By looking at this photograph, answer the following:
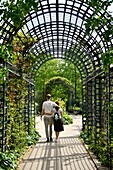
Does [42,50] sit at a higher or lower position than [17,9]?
higher

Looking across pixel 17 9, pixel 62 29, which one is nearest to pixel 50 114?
pixel 62 29

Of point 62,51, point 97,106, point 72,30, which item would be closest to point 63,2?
point 72,30

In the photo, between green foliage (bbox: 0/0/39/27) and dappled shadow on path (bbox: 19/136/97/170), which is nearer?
green foliage (bbox: 0/0/39/27)

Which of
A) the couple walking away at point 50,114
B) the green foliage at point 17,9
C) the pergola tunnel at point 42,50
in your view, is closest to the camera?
the green foliage at point 17,9

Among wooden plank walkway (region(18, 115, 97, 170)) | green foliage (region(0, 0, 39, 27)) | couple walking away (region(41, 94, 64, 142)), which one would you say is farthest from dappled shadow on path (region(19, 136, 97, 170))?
green foliage (region(0, 0, 39, 27))

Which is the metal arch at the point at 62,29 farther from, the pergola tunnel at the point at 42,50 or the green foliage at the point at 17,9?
the green foliage at the point at 17,9

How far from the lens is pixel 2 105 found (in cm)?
698

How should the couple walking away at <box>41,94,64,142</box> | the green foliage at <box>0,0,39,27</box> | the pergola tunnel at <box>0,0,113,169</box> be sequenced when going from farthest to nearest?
the couple walking away at <box>41,94,64,142</box> → the pergola tunnel at <box>0,0,113,169</box> → the green foliage at <box>0,0,39,27</box>

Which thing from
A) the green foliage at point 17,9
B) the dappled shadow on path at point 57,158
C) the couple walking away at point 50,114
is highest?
the green foliage at point 17,9

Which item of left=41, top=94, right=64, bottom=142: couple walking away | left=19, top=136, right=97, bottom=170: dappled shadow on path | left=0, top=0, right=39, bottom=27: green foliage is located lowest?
left=19, top=136, right=97, bottom=170: dappled shadow on path

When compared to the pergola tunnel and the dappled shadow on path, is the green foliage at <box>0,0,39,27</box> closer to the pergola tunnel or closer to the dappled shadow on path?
the pergola tunnel

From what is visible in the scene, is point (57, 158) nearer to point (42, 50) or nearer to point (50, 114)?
point (50, 114)

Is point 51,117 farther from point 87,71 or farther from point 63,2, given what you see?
point 63,2

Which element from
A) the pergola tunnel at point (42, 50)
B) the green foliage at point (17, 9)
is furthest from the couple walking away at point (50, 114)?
the green foliage at point (17, 9)
